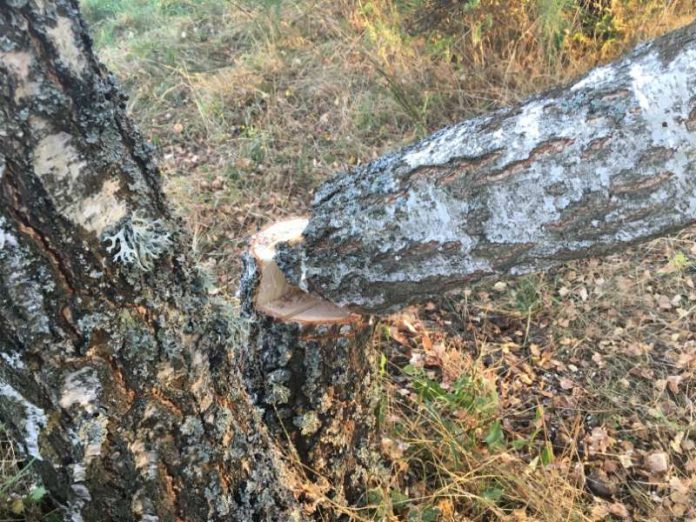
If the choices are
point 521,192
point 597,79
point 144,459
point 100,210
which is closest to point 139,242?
point 100,210

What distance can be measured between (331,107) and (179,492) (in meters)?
3.36

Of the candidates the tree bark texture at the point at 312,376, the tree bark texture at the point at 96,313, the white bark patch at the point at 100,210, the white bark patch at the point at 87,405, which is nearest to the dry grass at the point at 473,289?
the tree bark texture at the point at 312,376

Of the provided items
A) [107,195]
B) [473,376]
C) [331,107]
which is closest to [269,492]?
[107,195]

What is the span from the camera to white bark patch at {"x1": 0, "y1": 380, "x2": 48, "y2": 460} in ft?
3.32

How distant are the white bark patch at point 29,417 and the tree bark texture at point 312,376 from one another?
592 mm

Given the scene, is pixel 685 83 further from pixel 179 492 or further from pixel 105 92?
pixel 179 492

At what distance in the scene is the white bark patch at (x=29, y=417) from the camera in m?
1.01

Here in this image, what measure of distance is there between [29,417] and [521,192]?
105 cm

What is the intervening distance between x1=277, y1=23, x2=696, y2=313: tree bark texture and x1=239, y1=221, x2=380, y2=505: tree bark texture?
11 centimetres

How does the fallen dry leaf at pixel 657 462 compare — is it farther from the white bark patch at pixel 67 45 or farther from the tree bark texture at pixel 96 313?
the white bark patch at pixel 67 45

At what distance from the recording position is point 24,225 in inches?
34.6

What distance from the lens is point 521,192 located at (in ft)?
4.26

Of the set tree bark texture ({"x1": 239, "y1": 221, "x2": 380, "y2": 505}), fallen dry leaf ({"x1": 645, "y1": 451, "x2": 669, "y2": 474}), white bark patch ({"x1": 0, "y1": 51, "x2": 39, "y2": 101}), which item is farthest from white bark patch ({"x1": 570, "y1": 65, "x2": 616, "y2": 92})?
fallen dry leaf ({"x1": 645, "y1": 451, "x2": 669, "y2": 474})

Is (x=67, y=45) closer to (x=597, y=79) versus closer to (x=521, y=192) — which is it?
(x=521, y=192)
